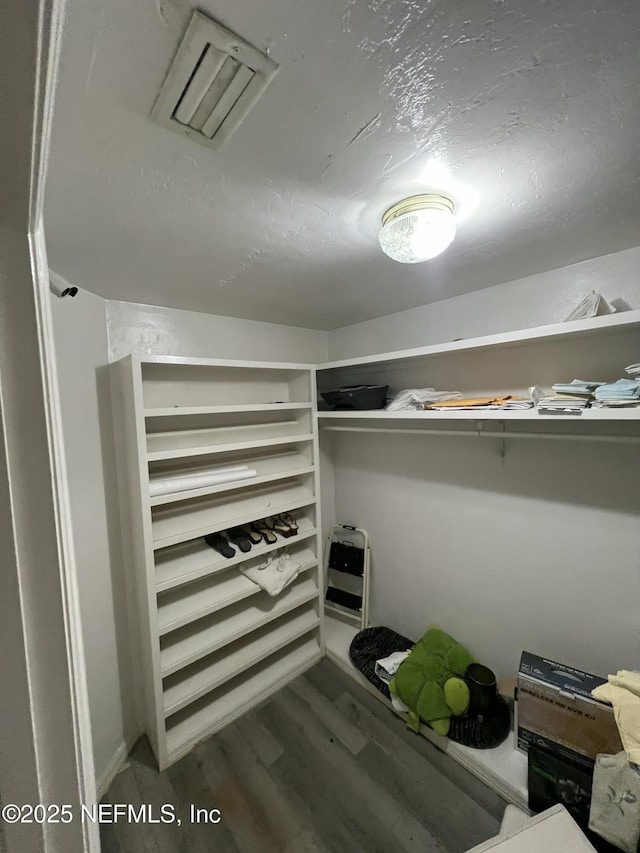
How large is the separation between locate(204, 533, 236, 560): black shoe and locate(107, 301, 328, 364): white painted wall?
1.00 m

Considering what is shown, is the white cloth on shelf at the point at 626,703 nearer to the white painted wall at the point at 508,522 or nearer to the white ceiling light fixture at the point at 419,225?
the white painted wall at the point at 508,522

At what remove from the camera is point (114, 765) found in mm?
1404

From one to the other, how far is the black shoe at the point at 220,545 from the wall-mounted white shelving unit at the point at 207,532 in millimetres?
30

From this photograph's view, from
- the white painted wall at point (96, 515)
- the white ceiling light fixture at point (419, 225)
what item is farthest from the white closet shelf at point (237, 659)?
the white ceiling light fixture at point (419, 225)

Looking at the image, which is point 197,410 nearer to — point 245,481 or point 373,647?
point 245,481

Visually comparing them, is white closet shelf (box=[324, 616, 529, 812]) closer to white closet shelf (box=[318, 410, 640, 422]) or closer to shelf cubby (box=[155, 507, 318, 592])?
shelf cubby (box=[155, 507, 318, 592])

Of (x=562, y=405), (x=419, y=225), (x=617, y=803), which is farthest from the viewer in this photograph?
(x=562, y=405)

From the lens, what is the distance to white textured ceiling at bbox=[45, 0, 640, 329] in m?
0.46

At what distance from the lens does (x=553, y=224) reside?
1029mm

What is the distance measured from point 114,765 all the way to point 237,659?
0.62m

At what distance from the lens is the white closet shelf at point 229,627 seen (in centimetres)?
143

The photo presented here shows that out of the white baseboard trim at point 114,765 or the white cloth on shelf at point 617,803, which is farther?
the white baseboard trim at point 114,765

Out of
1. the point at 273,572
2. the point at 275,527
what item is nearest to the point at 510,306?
the point at 275,527

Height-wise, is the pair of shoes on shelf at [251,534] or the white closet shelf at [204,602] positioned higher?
the pair of shoes on shelf at [251,534]
